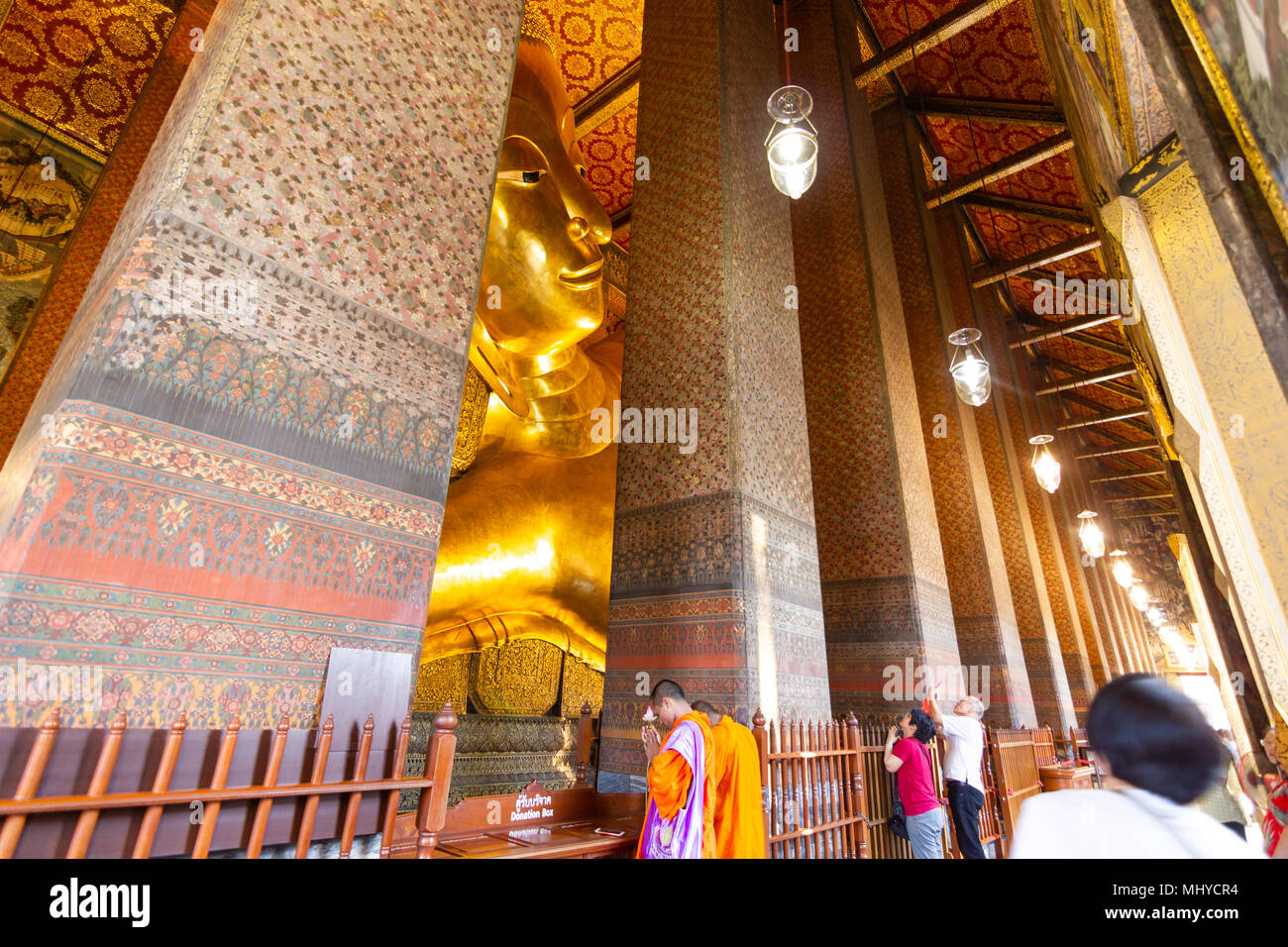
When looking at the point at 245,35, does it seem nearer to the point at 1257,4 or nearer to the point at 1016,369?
the point at 1257,4

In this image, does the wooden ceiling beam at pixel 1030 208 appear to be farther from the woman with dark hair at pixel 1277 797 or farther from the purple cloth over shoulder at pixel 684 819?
the purple cloth over shoulder at pixel 684 819

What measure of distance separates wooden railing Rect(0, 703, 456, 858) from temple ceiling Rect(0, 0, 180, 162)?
15.3 ft

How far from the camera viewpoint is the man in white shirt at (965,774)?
3.27 metres

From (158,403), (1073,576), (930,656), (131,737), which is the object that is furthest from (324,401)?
(1073,576)

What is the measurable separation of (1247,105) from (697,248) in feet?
9.62

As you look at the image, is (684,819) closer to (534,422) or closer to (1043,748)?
(534,422)

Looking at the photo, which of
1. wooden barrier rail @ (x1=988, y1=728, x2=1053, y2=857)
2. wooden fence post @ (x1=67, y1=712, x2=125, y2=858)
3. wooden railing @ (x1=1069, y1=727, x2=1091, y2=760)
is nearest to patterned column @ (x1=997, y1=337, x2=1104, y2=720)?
wooden railing @ (x1=1069, y1=727, x2=1091, y2=760)

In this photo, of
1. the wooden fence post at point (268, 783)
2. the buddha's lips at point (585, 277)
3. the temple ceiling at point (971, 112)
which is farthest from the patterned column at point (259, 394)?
the temple ceiling at point (971, 112)

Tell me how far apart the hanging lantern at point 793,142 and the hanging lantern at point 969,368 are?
6.26 feet

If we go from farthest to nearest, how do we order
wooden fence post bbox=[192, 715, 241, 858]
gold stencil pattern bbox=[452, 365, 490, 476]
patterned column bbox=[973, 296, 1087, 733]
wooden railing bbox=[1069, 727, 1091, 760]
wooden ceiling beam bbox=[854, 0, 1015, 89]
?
patterned column bbox=[973, 296, 1087, 733]
wooden railing bbox=[1069, 727, 1091, 760]
wooden ceiling beam bbox=[854, 0, 1015, 89]
gold stencil pattern bbox=[452, 365, 490, 476]
wooden fence post bbox=[192, 715, 241, 858]

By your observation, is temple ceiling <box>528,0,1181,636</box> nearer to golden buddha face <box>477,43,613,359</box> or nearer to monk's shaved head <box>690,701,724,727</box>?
golden buddha face <box>477,43,613,359</box>

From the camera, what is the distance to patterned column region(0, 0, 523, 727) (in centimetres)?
132

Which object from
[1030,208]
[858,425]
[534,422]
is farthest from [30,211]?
[1030,208]

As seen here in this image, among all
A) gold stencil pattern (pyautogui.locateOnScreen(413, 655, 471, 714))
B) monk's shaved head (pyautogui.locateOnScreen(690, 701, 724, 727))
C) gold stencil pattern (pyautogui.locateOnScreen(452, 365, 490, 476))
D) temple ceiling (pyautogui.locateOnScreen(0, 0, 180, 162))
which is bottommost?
monk's shaved head (pyautogui.locateOnScreen(690, 701, 724, 727))
